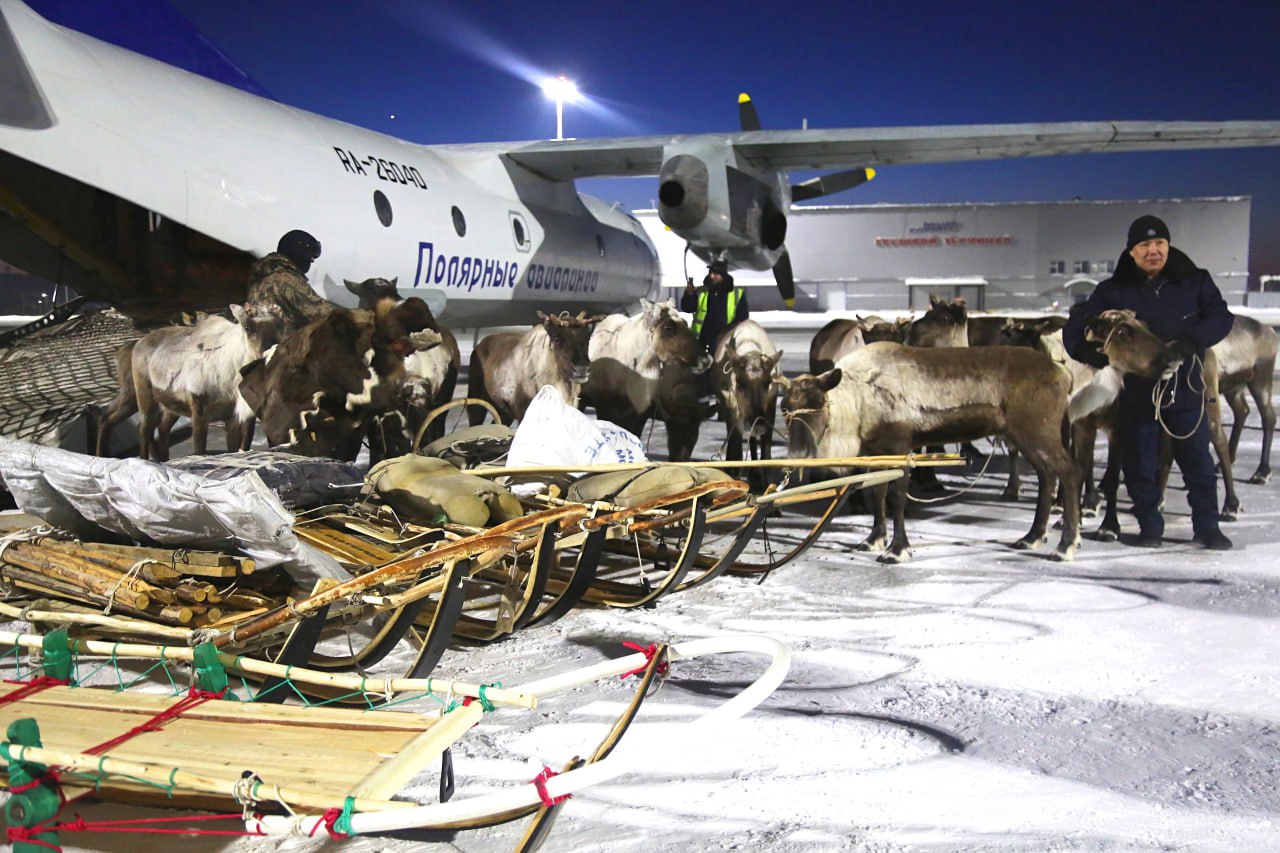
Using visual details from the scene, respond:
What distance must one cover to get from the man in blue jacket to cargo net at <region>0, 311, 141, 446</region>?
6166 millimetres

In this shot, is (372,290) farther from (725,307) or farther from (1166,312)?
(1166,312)

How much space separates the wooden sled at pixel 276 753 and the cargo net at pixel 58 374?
3971 millimetres

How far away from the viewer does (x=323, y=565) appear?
3340 mm

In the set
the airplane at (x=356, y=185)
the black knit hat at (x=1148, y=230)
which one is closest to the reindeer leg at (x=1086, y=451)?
the black knit hat at (x=1148, y=230)

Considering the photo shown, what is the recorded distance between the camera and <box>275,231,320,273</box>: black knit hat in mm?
7844

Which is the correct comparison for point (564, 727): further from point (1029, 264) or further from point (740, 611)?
point (1029, 264)

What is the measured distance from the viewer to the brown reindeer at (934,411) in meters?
5.67

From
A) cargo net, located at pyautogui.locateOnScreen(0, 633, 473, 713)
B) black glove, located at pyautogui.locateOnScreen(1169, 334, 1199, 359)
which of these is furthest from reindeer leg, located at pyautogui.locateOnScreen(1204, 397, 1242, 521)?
cargo net, located at pyautogui.locateOnScreen(0, 633, 473, 713)

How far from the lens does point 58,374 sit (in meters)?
6.92

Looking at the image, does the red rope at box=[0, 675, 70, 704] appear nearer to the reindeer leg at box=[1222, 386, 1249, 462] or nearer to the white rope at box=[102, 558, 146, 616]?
the white rope at box=[102, 558, 146, 616]

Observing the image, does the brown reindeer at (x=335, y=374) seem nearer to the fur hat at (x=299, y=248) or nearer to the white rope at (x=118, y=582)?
the white rope at (x=118, y=582)

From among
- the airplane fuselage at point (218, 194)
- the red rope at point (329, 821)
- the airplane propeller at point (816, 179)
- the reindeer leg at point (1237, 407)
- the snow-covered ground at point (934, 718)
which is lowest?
the snow-covered ground at point (934, 718)

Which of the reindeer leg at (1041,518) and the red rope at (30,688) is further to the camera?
the reindeer leg at (1041,518)

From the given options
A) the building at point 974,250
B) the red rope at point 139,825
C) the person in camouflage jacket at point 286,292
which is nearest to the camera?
the red rope at point 139,825
